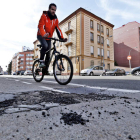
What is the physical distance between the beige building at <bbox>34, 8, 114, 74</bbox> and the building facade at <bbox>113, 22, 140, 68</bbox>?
36.7 feet

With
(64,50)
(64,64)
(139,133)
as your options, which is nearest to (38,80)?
(64,64)

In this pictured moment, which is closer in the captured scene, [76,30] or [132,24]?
[76,30]

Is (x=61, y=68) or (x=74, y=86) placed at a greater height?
(x=61, y=68)

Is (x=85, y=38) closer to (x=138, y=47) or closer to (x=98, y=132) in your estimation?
(x=138, y=47)

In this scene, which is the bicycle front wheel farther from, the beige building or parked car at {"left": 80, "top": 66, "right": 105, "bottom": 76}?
the beige building

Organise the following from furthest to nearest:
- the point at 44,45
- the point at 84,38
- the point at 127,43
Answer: the point at 127,43 → the point at 84,38 → the point at 44,45

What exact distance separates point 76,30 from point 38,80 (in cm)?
2108

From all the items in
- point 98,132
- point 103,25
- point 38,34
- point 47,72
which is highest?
point 103,25

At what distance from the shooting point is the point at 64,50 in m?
26.8

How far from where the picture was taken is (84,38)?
23.2 meters

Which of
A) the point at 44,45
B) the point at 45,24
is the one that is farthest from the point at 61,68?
the point at 45,24

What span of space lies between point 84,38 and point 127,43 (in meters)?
19.5

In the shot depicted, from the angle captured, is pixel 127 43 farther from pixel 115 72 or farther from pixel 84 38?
pixel 115 72

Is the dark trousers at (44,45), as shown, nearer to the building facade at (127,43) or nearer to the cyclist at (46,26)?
the cyclist at (46,26)
